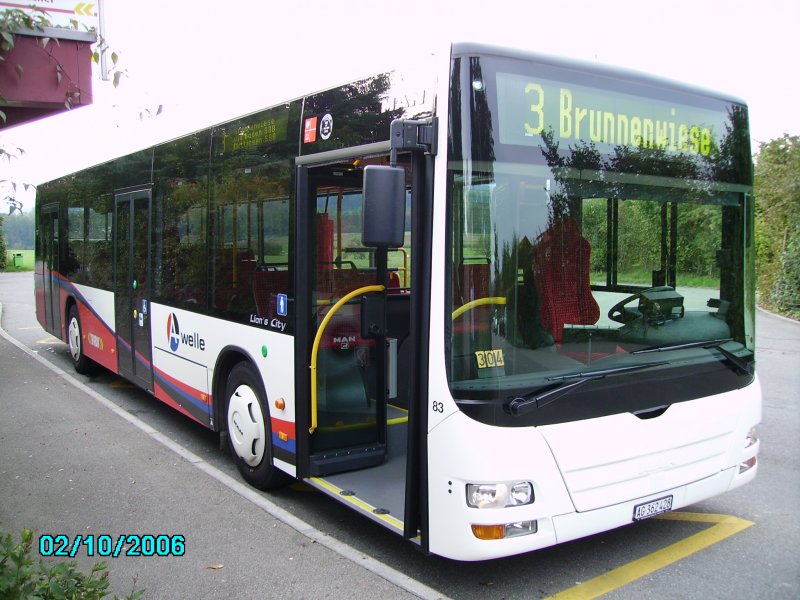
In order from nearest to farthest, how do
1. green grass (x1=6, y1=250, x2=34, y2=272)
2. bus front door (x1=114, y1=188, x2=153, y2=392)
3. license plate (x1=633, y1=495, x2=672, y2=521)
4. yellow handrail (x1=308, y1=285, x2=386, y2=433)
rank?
license plate (x1=633, y1=495, x2=672, y2=521), yellow handrail (x1=308, y1=285, x2=386, y2=433), bus front door (x1=114, y1=188, x2=153, y2=392), green grass (x1=6, y1=250, x2=34, y2=272)

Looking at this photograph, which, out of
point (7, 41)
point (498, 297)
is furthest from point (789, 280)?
point (7, 41)

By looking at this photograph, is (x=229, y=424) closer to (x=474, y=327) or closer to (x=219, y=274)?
(x=219, y=274)

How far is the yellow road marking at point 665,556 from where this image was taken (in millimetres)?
3880

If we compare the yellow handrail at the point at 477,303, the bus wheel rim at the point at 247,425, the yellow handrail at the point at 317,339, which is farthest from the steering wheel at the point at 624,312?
the bus wheel rim at the point at 247,425

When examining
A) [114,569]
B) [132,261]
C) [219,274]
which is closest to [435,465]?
[114,569]

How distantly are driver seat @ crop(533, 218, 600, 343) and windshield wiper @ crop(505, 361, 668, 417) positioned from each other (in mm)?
219

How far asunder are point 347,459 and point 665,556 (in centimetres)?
213

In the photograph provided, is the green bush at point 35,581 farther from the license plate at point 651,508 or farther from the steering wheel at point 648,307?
the steering wheel at point 648,307

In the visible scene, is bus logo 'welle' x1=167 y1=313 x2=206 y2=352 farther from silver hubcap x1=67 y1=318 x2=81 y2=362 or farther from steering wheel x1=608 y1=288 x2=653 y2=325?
silver hubcap x1=67 y1=318 x2=81 y2=362

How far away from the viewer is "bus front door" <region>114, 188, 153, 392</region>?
7348mm

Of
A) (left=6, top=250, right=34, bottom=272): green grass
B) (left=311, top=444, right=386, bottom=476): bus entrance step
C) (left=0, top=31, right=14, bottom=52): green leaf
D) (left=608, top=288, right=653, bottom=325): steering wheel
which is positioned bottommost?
(left=311, top=444, right=386, bottom=476): bus entrance step

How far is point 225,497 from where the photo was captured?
17.5 ft

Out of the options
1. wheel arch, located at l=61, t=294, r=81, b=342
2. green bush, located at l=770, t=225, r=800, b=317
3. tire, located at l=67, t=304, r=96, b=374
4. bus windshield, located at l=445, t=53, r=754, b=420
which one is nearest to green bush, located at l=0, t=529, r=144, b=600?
bus windshield, located at l=445, t=53, r=754, b=420

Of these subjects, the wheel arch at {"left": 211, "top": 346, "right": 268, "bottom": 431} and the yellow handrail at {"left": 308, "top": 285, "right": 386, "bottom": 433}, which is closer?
the yellow handrail at {"left": 308, "top": 285, "right": 386, "bottom": 433}
